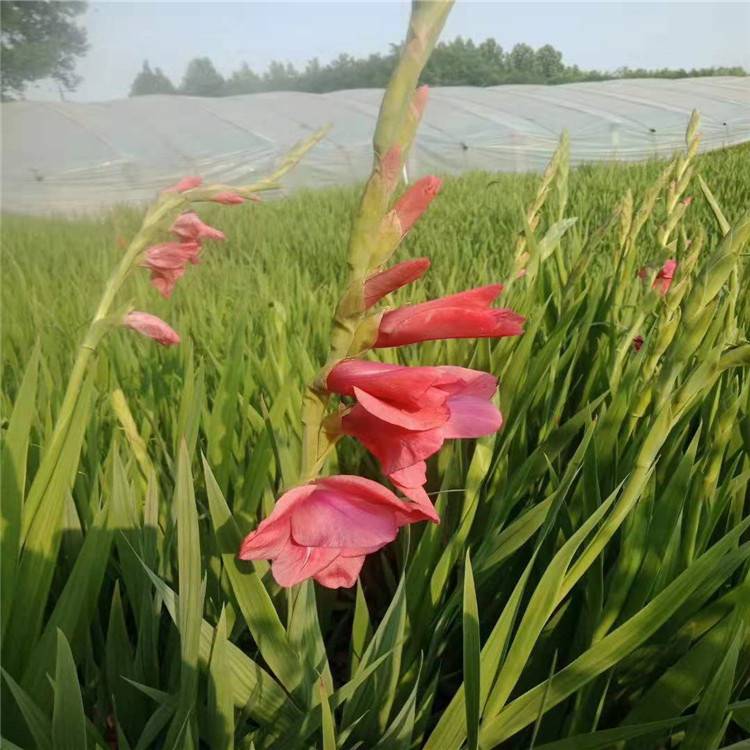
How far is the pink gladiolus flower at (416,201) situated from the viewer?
0.27 m

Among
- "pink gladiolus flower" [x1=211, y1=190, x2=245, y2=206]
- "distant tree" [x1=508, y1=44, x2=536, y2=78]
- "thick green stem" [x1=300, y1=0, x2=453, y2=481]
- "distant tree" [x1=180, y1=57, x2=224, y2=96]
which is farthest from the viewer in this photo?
"distant tree" [x1=508, y1=44, x2=536, y2=78]

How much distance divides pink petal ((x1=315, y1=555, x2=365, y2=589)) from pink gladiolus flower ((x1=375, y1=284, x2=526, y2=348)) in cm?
10

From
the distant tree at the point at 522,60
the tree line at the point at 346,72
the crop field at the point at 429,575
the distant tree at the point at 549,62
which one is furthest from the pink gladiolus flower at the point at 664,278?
the distant tree at the point at 522,60

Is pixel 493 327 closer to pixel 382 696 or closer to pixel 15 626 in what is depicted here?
pixel 382 696

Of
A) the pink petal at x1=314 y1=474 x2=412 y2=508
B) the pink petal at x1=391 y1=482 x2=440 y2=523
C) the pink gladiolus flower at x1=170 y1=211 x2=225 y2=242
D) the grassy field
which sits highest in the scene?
the pink gladiolus flower at x1=170 y1=211 x2=225 y2=242

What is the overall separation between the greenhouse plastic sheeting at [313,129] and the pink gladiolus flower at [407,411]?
0.68 meters

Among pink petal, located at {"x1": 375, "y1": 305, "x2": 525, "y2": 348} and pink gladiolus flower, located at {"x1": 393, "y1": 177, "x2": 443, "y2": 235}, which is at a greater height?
pink gladiolus flower, located at {"x1": 393, "y1": 177, "x2": 443, "y2": 235}

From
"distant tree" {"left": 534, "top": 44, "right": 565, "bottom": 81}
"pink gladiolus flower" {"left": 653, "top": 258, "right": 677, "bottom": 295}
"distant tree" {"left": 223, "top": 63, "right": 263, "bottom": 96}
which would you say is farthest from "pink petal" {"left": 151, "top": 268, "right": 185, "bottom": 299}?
"distant tree" {"left": 534, "top": 44, "right": 565, "bottom": 81}

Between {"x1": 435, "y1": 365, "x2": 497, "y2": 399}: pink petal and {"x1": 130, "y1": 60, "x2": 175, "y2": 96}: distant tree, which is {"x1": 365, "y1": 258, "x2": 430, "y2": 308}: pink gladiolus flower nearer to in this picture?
→ {"x1": 435, "y1": 365, "x2": 497, "y2": 399}: pink petal

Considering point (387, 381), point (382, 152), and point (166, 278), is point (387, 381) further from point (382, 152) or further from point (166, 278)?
point (166, 278)

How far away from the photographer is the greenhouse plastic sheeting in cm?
144

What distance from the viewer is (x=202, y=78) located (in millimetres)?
1125

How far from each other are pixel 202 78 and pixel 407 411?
1.03 meters

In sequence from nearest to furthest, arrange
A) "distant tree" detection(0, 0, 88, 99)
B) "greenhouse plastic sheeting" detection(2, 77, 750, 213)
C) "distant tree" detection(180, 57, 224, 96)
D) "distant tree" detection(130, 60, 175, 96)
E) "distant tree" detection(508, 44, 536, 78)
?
"distant tree" detection(0, 0, 88, 99)
"distant tree" detection(130, 60, 175, 96)
"distant tree" detection(180, 57, 224, 96)
"greenhouse plastic sheeting" detection(2, 77, 750, 213)
"distant tree" detection(508, 44, 536, 78)
